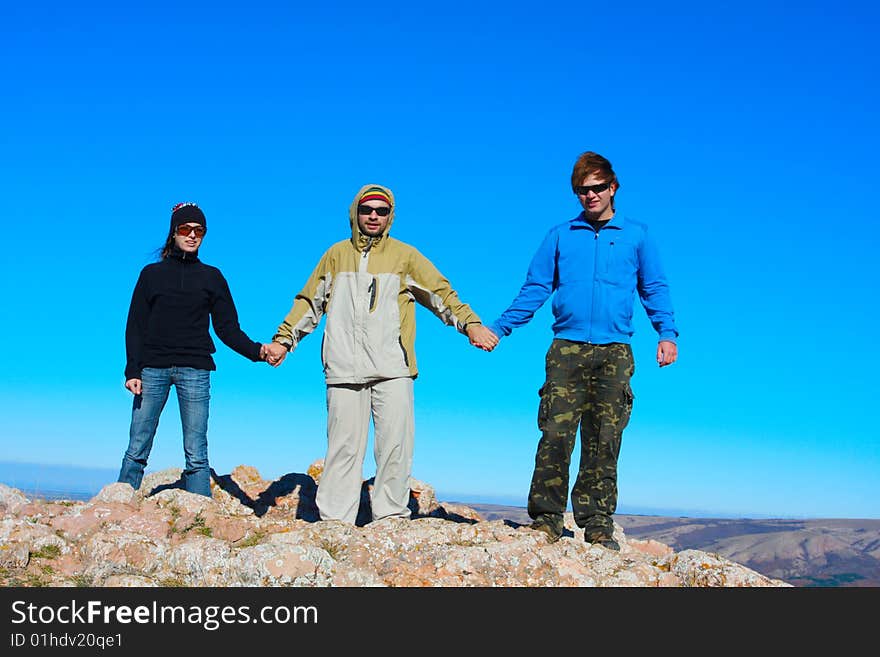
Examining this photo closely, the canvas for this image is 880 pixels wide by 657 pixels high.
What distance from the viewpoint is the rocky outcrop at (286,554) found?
6219 millimetres

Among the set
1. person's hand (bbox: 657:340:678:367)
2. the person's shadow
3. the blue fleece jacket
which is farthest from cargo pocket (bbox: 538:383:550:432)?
the person's shadow

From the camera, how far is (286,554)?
6195mm

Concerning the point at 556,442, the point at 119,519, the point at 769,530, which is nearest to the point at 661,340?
the point at 556,442

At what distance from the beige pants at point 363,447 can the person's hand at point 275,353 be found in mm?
694

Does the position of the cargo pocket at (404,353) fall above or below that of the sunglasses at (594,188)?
below

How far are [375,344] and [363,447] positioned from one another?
3.58ft

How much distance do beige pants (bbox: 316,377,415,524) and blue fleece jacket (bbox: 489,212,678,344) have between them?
128 centimetres

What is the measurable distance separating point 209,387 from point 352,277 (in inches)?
81.0

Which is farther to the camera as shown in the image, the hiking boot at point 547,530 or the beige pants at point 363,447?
the beige pants at point 363,447

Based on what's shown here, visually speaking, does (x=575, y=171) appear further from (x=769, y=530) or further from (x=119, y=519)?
(x=769, y=530)

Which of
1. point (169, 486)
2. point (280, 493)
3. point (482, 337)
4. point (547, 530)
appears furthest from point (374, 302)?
point (169, 486)

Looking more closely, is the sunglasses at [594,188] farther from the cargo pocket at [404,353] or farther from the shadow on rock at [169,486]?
the shadow on rock at [169,486]

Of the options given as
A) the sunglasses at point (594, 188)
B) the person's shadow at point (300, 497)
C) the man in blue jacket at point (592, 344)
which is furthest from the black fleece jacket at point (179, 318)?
the sunglasses at point (594, 188)

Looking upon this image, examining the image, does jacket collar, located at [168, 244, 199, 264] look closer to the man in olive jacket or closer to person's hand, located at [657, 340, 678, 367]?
the man in olive jacket
